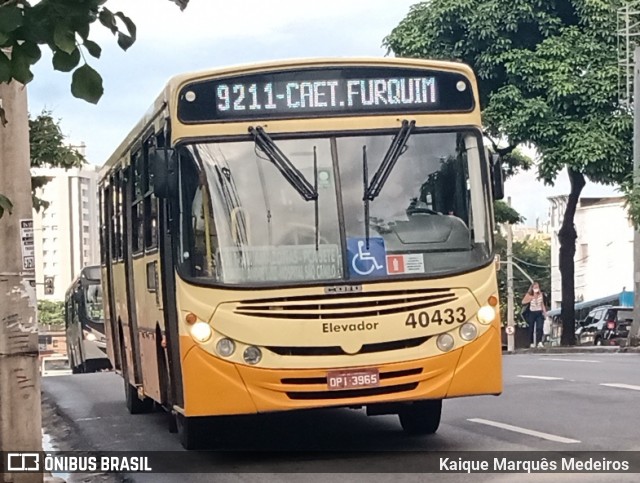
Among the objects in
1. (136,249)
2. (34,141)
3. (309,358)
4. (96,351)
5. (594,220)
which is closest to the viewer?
(309,358)

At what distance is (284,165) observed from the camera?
10.0 m

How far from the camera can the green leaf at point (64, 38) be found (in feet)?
16.6

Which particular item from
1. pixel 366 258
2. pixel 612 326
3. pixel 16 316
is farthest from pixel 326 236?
pixel 612 326

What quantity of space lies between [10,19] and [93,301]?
33.2 meters

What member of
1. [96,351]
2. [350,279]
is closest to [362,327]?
[350,279]

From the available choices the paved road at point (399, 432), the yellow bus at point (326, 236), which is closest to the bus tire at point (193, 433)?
the paved road at point (399, 432)

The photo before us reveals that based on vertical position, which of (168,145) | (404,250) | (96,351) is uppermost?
(168,145)

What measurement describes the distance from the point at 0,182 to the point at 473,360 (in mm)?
3757

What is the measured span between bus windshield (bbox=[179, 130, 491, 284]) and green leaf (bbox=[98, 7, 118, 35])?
4.61m

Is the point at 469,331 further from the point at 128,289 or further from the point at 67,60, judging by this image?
the point at 67,60

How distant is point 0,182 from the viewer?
28.4 feet

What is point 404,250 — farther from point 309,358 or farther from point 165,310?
point 165,310

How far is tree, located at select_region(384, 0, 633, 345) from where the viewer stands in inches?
1361

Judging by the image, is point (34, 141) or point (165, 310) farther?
point (34, 141)
